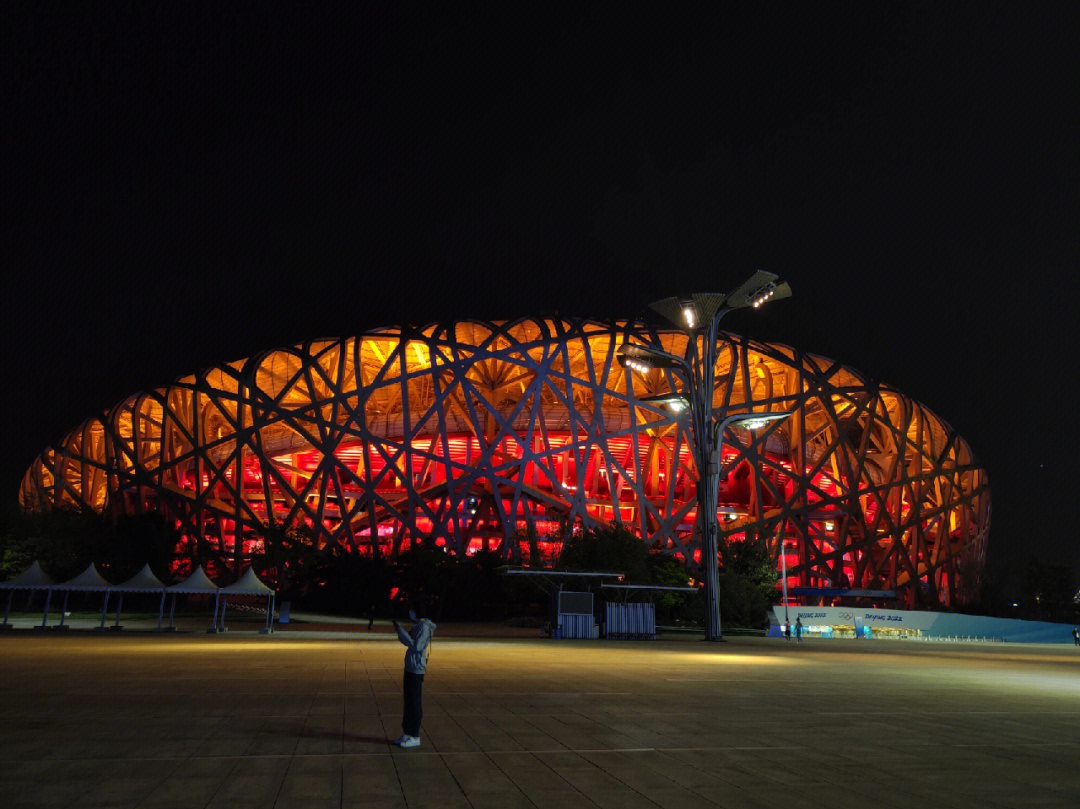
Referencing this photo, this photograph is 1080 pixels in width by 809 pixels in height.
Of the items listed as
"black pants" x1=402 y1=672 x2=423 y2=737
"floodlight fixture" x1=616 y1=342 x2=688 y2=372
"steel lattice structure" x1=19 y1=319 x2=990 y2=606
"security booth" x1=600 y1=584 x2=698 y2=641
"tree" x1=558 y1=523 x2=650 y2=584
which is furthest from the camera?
"steel lattice structure" x1=19 y1=319 x2=990 y2=606

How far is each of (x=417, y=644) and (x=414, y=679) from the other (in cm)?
36

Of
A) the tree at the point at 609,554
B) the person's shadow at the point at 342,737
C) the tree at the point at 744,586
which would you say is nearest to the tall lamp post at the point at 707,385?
the tree at the point at 744,586

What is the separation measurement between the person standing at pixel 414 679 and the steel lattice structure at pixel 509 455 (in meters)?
45.7

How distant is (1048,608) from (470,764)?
82.2 meters

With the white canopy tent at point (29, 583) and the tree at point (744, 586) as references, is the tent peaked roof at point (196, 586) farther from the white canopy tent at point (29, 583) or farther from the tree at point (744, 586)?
the tree at point (744, 586)

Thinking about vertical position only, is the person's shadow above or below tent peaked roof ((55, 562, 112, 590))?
below

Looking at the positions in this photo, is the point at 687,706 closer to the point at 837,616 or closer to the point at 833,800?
the point at 833,800

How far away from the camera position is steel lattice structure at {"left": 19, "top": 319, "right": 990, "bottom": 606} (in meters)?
56.9

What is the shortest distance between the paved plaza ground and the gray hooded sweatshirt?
2.23ft

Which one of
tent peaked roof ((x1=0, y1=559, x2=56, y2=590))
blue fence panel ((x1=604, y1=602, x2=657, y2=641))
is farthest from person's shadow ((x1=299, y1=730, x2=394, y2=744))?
tent peaked roof ((x1=0, y1=559, x2=56, y2=590))

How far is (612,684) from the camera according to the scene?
538 inches

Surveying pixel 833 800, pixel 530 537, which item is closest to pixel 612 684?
pixel 833 800

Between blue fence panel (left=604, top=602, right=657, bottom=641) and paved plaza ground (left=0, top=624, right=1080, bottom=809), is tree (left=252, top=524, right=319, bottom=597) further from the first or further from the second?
paved plaza ground (left=0, top=624, right=1080, bottom=809)

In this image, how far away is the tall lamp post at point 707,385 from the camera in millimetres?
26828
